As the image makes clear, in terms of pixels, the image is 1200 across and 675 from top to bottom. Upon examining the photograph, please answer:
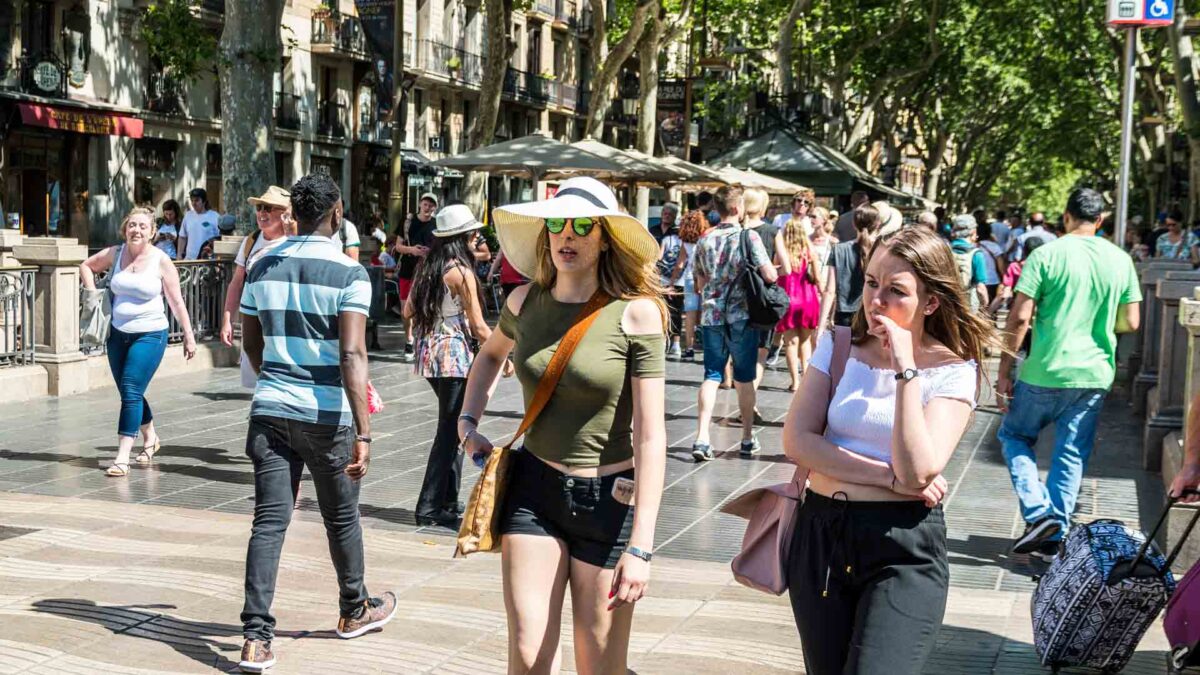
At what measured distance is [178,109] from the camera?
1467 inches

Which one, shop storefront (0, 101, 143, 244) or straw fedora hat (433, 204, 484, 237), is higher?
shop storefront (0, 101, 143, 244)

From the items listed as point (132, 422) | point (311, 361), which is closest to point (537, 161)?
point (132, 422)

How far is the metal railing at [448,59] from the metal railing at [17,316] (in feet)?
120

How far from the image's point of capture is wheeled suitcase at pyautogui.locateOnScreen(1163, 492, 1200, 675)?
14.2 feet

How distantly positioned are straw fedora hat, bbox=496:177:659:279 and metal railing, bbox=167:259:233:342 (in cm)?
1076

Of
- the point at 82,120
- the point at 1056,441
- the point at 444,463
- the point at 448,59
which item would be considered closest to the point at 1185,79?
the point at 1056,441

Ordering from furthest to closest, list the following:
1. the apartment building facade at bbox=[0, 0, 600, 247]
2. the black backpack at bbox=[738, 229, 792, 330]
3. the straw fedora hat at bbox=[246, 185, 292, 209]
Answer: the apartment building facade at bbox=[0, 0, 600, 247] < the black backpack at bbox=[738, 229, 792, 330] < the straw fedora hat at bbox=[246, 185, 292, 209]

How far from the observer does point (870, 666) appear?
338 centimetres

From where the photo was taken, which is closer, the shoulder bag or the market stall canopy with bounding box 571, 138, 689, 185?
the shoulder bag

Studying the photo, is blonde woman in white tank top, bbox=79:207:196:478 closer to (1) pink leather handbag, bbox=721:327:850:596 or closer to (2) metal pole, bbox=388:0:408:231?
(1) pink leather handbag, bbox=721:327:850:596

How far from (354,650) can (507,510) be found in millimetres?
1755

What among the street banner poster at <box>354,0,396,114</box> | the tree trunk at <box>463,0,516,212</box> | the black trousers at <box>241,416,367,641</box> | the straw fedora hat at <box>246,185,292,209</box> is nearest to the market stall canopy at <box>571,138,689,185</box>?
the tree trunk at <box>463,0,516,212</box>

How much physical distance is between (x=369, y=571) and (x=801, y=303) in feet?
21.2

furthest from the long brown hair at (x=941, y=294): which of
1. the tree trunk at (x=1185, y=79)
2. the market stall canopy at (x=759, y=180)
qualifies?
the market stall canopy at (x=759, y=180)
